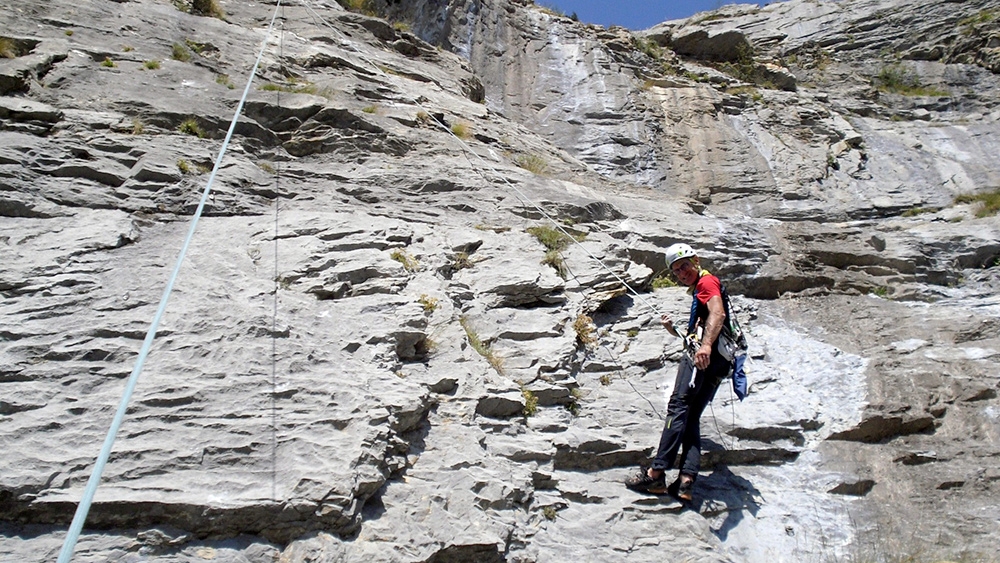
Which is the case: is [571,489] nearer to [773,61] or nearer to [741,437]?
[741,437]

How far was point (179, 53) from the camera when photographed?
10.9 metres

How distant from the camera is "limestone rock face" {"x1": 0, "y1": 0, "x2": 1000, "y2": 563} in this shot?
4633 millimetres

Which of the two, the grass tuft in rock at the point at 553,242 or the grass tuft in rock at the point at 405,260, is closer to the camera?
the grass tuft in rock at the point at 405,260

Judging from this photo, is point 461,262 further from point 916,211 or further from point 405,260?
point 916,211

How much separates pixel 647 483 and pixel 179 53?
9.66 m

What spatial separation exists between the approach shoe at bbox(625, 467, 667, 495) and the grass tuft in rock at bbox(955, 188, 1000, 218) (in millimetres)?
9348

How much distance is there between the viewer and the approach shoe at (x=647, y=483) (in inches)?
227

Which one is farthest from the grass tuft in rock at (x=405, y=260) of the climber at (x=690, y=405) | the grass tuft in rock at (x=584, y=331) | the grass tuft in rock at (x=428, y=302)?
the climber at (x=690, y=405)

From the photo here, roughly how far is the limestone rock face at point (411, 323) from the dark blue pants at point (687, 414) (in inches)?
14.9

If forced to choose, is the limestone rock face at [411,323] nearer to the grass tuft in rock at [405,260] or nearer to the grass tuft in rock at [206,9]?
the grass tuft in rock at [405,260]

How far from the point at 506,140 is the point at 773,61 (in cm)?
1321

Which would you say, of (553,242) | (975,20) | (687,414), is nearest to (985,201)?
(553,242)

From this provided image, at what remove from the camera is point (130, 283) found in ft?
19.9

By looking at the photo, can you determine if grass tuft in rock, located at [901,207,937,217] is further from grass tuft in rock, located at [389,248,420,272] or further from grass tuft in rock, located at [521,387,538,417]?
grass tuft in rock, located at [389,248,420,272]
